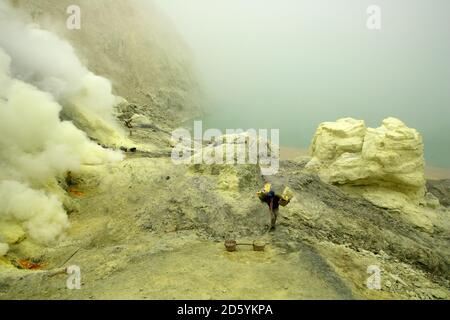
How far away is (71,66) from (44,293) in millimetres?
13233

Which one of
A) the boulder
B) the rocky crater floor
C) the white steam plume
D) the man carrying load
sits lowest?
the rocky crater floor

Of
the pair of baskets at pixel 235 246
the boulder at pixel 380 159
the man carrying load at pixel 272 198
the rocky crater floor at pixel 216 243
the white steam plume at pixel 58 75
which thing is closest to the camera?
the rocky crater floor at pixel 216 243

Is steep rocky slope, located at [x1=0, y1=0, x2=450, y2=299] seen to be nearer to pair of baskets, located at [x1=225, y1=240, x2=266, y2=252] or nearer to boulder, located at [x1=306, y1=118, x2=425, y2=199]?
pair of baskets, located at [x1=225, y1=240, x2=266, y2=252]

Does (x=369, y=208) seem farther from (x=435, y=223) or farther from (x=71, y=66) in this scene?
(x=71, y=66)

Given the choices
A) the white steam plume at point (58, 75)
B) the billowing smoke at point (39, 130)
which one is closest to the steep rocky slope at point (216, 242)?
the billowing smoke at point (39, 130)

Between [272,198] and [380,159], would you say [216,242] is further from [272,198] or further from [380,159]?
[380,159]

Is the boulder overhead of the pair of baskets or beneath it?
overhead

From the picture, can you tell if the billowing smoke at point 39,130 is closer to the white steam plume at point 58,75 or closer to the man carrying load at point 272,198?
the white steam plume at point 58,75

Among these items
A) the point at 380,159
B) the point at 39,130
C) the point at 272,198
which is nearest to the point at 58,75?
the point at 39,130

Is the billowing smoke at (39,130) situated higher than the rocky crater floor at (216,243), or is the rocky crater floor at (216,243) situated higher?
the billowing smoke at (39,130)

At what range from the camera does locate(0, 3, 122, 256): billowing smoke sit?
30.1 feet

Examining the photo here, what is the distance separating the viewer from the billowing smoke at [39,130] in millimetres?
9188

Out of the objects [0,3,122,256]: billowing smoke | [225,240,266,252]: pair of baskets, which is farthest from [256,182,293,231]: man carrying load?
[0,3,122,256]: billowing smoke

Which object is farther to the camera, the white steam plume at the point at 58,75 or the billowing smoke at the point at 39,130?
the white steam plume at the point at 58,75
